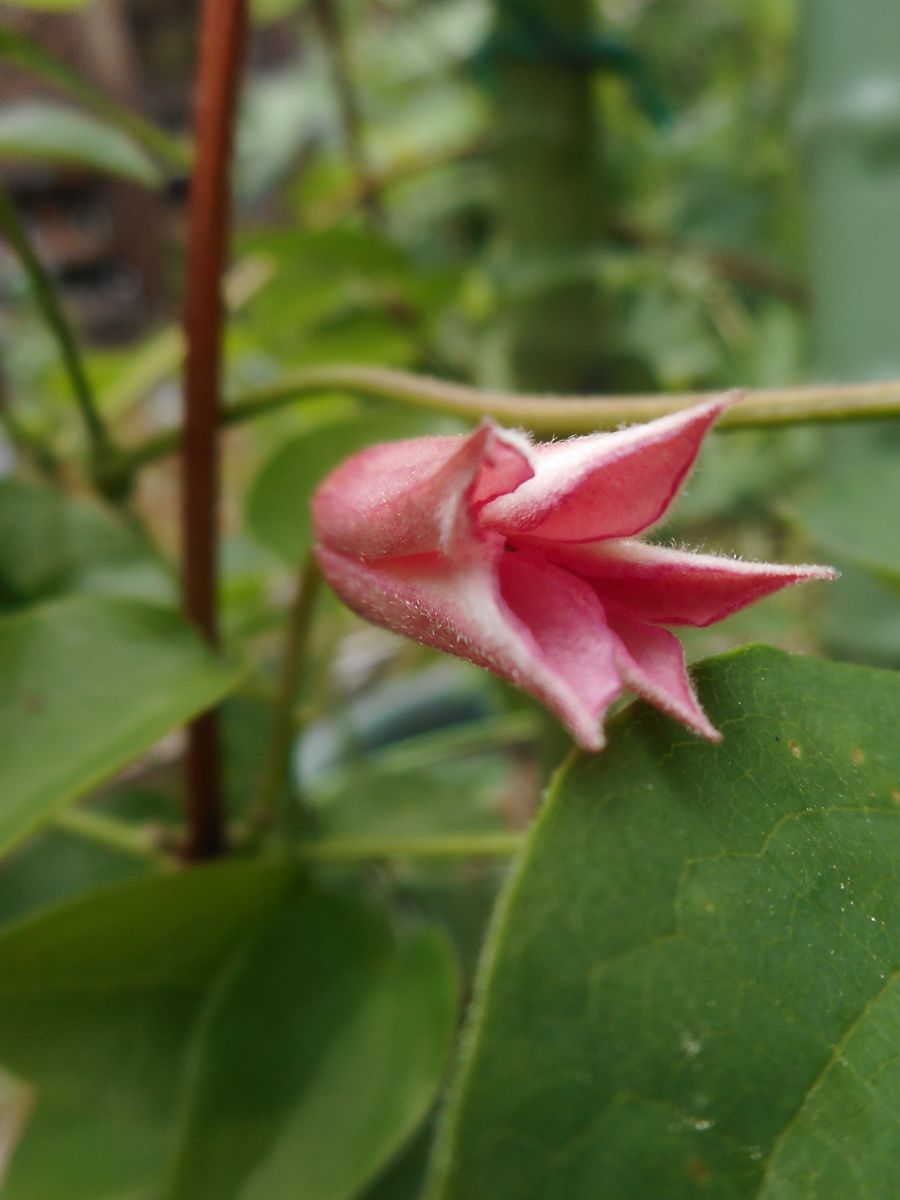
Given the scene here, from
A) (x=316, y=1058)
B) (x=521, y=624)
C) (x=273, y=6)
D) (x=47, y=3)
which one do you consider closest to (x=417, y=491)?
(x=521, y=624)

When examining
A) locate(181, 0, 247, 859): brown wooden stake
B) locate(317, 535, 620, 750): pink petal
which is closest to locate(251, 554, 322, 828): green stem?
locate(181, 0, 247, 859): brown wooden stake

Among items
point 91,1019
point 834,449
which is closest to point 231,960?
point 91,1019

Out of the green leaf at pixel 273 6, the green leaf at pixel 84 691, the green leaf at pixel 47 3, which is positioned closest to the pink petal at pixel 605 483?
the green leaf at pixel 84 691

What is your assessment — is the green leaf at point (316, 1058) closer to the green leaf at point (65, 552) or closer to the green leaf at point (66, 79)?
the green leaf at point (65, 552)

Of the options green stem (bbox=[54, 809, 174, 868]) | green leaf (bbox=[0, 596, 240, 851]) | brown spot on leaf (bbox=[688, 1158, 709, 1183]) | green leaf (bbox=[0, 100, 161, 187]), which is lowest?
green stem (bbox=[54, 809, 174, 868])

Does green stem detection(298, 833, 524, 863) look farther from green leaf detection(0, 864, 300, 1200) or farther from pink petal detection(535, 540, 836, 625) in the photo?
pink petal detection(535, 540, 836, 625)

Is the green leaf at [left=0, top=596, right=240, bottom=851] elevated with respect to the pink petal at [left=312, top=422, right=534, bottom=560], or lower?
lower
